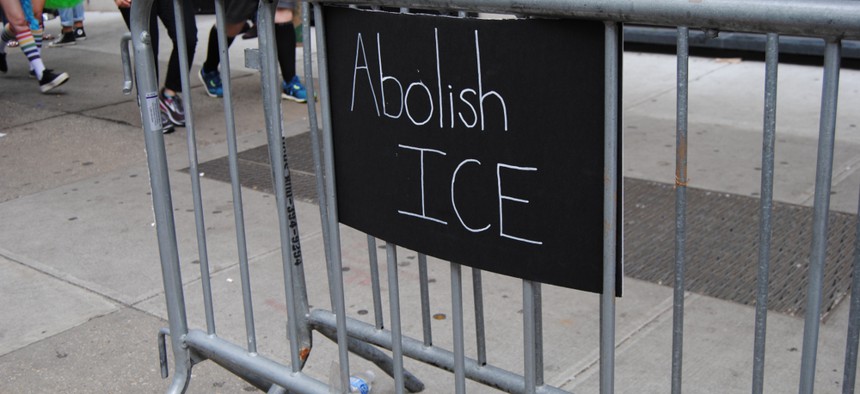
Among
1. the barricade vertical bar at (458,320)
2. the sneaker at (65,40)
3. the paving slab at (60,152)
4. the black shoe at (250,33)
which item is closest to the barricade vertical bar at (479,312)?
the barricade vertical bar at (458,320)

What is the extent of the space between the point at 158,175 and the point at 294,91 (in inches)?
187

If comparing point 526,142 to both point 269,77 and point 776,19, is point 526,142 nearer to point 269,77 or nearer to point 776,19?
point 776,19

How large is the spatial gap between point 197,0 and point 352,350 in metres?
1.29

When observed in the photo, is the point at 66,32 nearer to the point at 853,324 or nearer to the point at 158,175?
the point at 158,175

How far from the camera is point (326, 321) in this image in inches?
121

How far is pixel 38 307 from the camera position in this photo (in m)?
4.23

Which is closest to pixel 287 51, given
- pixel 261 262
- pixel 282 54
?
pixel 282 54

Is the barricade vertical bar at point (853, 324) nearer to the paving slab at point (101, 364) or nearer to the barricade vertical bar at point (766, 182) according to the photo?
the barricade vertical bar at point (766, 182)

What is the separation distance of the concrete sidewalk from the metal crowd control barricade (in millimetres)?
420

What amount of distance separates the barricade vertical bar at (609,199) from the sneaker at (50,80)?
23.7 ft

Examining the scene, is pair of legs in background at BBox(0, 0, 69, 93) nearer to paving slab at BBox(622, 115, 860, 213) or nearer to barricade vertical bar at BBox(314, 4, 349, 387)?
paving slab at BBox(622, 115, 860, 213)

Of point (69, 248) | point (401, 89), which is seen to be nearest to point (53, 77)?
point (69, 248)

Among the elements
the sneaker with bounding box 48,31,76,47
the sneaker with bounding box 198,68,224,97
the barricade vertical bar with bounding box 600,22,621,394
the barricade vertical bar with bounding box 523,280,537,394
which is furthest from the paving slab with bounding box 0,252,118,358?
the sneaker with bounding box 48,31,76,47

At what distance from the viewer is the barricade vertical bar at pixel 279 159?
2607 mm
